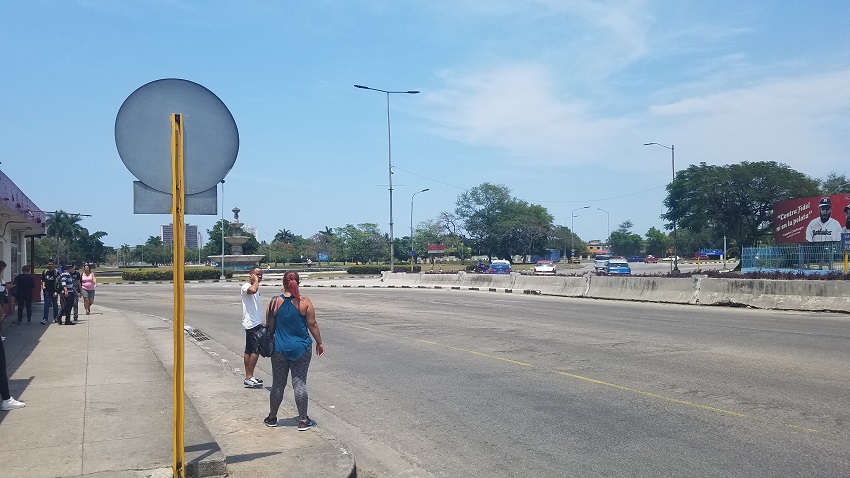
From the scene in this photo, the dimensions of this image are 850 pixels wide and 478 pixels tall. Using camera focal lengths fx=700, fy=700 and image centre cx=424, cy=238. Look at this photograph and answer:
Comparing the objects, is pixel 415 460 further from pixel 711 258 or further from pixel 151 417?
pixel 711 258

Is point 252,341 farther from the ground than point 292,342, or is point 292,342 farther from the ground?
point 292,342

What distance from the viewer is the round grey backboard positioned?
5055 mm

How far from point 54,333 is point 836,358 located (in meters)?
15.9

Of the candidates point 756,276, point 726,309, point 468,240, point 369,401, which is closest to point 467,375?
point 369,401

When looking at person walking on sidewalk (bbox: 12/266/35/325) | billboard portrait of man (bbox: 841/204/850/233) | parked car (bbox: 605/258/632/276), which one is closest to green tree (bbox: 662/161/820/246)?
parked car (bbox: 605/258/632/276)

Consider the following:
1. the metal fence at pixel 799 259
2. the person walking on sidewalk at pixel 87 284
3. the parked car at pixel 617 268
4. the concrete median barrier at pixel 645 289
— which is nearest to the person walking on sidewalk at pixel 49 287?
the person walking on sidewalk at pixel 87 284

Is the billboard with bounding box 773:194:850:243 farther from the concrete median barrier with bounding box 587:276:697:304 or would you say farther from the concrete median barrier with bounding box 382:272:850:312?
the concrete median barrier with bounding box 382:272:850:312

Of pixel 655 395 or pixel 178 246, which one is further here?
pixel 655 395

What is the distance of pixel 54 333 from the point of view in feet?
53.4

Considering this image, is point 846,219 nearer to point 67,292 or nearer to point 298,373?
point 67,292

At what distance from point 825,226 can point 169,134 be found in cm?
3982

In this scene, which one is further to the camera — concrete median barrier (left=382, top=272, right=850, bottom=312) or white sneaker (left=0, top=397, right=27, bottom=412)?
concrete median barrier (left=382, top=272, right=850, bottom=312)

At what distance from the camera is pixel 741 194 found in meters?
54.6

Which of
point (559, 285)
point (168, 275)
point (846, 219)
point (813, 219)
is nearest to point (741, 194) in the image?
point (813, 219)
